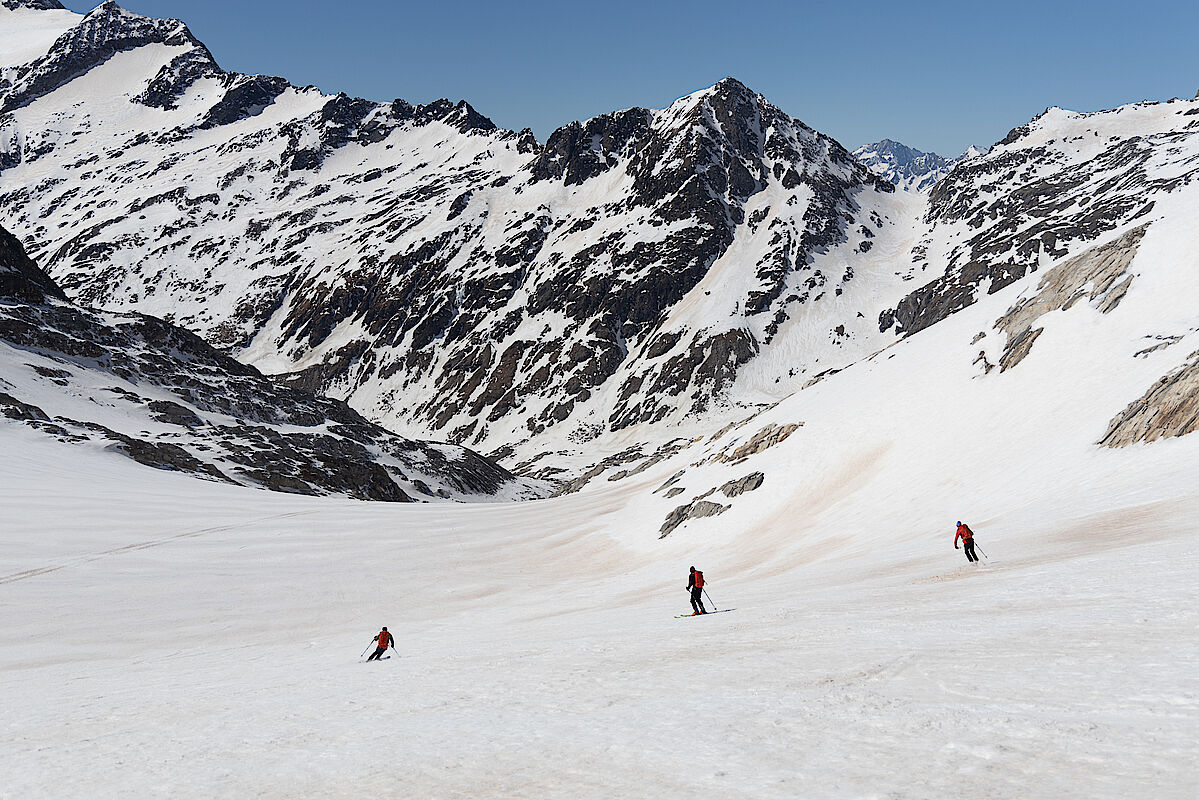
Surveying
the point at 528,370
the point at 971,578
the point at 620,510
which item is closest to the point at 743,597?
the point at 971,578

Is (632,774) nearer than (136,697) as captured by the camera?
Yes

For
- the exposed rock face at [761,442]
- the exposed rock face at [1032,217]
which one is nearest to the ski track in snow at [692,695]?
the exposed rock face at [761,442]

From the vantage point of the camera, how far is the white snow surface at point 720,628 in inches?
270

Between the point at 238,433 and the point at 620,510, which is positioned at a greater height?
the point at 238,433

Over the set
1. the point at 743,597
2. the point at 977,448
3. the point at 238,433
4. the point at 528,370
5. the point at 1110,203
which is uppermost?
the point at 1110,203

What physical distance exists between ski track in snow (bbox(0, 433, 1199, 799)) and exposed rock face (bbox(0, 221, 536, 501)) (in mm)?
53777

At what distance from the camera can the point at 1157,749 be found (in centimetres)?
600

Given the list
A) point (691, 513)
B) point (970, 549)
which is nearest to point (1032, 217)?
point (691, 513)

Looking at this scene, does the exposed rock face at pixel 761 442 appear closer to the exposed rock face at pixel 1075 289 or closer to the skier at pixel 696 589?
the exposed rock face at pixel 1075 289

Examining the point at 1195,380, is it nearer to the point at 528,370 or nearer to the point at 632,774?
the point at 632,774

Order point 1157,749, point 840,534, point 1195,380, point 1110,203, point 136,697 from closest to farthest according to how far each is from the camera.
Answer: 1. point 1157,749
2. point 136,697
3. point 1195,380
4. point 840,534
5. point 1110,203

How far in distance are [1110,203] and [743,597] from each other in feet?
606

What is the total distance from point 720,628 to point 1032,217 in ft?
632

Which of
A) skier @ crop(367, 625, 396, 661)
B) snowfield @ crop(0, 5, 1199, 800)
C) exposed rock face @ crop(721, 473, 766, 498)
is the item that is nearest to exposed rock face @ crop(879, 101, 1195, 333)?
snowfield @ crop(0, 5, 1199, 800)
